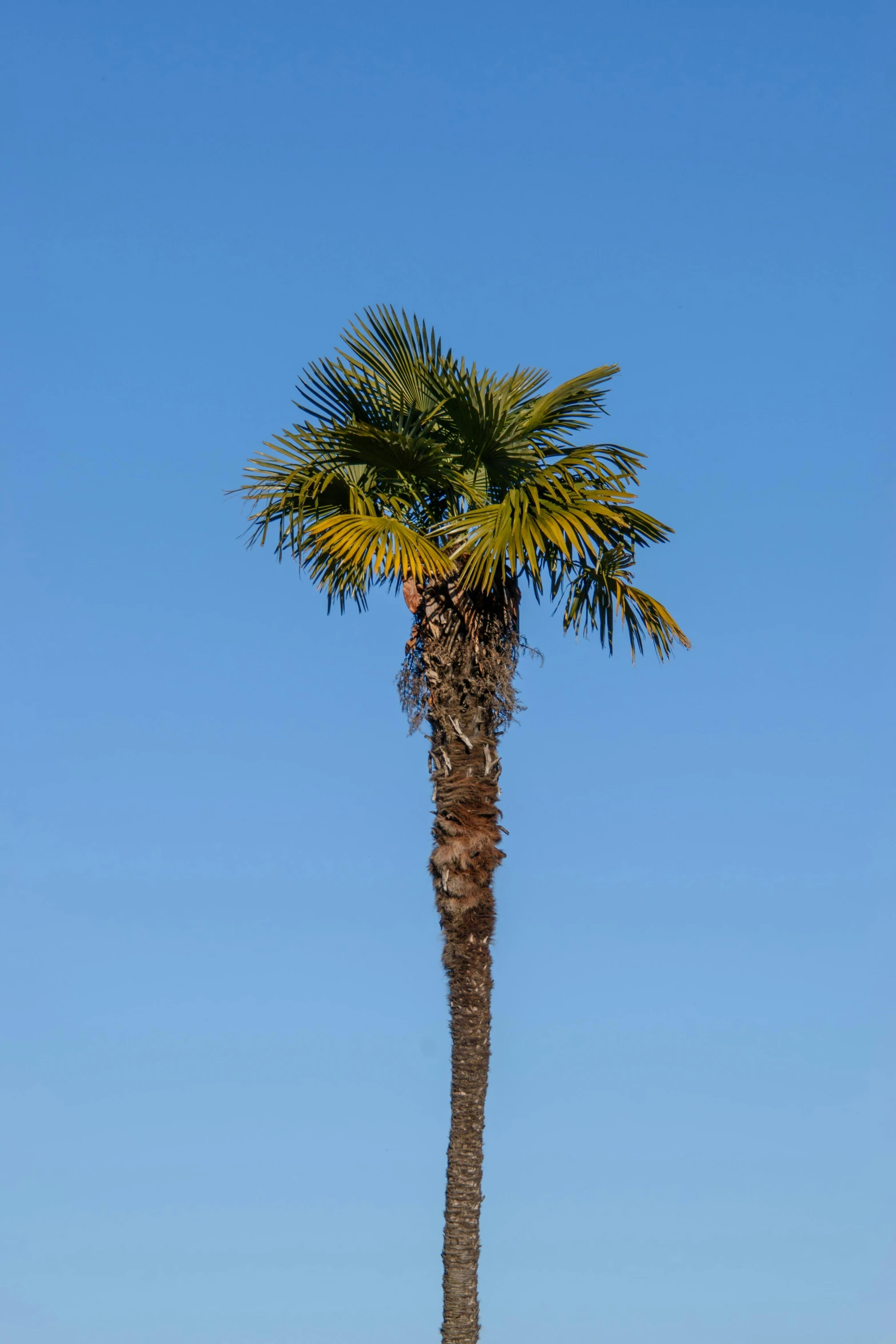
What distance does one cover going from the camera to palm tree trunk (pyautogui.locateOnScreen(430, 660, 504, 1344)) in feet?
41.0

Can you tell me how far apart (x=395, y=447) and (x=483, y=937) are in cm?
444

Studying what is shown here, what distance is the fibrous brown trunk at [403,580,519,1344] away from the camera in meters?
12.6

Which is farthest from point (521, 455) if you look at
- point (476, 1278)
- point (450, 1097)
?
point (476, 1278)

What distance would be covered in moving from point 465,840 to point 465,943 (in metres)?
0.85

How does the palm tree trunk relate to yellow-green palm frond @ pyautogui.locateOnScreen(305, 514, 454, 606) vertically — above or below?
below

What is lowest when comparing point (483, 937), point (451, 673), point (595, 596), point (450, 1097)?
point (450, 1097)

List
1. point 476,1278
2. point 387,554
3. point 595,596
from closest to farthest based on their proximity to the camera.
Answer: point 476,1278 → point 387,554 → point 595,596

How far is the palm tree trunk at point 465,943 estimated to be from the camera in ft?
41.0

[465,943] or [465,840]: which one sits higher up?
[465,840]

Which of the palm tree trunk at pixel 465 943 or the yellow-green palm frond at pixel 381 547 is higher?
the yellow-green palm frond at pixel 381 547

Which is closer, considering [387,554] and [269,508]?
[387,554]

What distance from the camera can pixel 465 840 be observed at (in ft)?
42.8

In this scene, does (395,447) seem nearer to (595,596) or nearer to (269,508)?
(269,508)

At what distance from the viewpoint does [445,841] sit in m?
13.1
